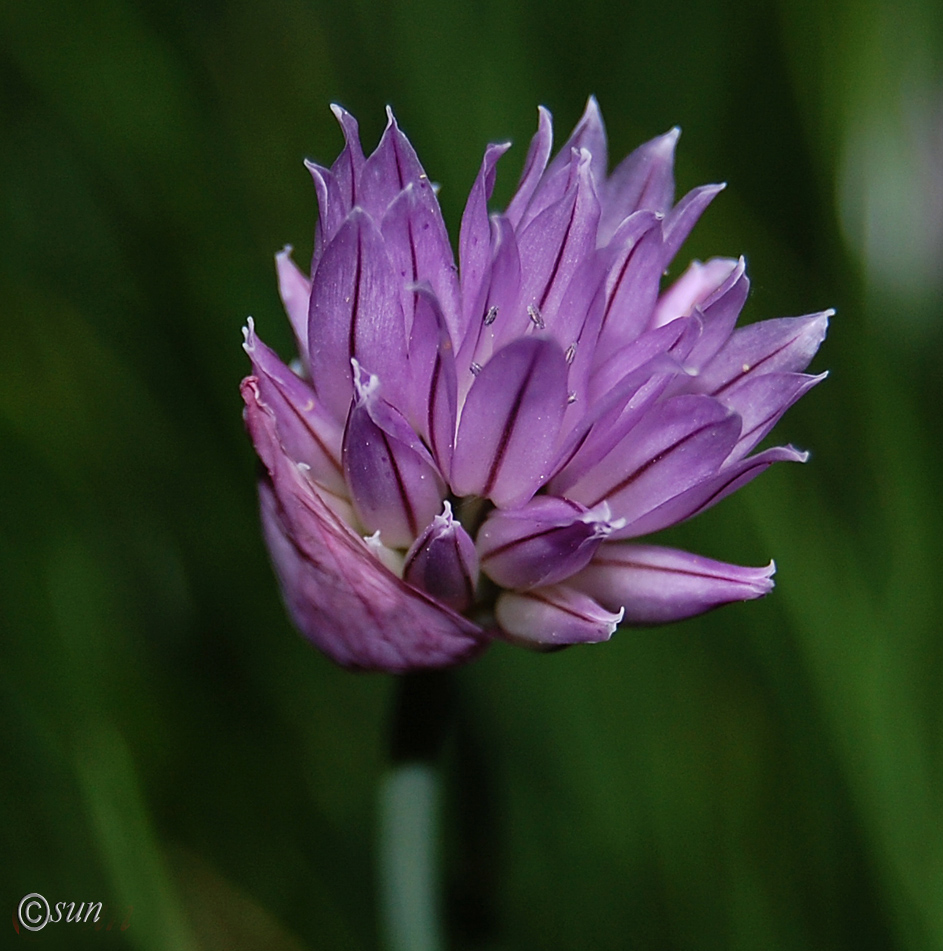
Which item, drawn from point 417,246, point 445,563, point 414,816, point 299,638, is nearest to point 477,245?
point 417,246

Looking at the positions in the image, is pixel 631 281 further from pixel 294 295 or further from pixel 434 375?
pixel 294 295

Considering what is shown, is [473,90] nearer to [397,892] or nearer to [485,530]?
[485,530]

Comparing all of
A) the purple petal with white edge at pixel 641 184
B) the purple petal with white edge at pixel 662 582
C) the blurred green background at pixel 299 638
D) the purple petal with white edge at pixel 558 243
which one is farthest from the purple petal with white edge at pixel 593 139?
the blurred green background at pixel 299 638

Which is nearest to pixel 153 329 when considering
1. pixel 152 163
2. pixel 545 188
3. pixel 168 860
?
pixel 152 163

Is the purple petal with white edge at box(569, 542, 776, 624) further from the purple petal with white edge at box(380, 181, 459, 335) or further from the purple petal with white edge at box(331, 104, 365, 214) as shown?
the purple petal with white edge at box(331, 104, 365, 214)

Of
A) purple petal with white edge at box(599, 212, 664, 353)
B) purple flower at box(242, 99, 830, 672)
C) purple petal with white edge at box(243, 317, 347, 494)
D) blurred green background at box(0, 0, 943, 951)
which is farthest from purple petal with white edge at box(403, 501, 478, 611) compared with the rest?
blurred green background at box(0, 0, 943, 951)
